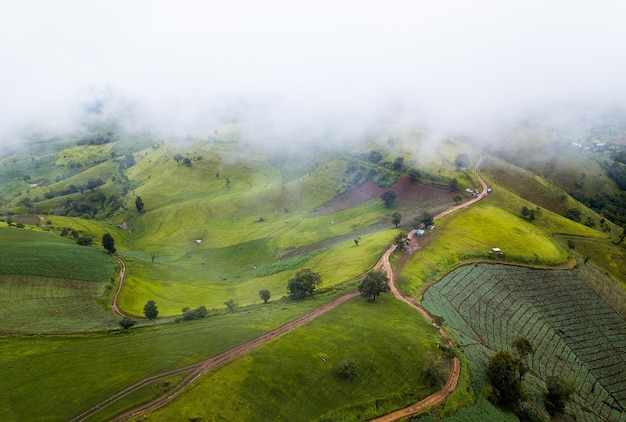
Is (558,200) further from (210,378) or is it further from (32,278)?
(32,278)

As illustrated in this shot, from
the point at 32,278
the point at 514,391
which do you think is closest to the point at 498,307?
the point at 514,391

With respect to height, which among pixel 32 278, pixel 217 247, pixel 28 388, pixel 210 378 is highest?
pixel 210 378

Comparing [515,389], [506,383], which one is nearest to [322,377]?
[506,383]

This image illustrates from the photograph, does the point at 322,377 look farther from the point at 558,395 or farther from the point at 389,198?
the point at 389,198

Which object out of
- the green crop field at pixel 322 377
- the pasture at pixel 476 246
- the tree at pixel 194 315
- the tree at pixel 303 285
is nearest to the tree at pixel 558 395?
the green crop field at pixel 322 377

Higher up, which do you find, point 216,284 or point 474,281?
point 474,281

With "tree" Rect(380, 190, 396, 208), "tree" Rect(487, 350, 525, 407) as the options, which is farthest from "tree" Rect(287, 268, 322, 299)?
"tree" Rect(380, 190, 396, 208)

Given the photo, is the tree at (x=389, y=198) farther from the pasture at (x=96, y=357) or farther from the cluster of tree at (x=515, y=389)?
the cluster of tree at (x=515, y=389)
